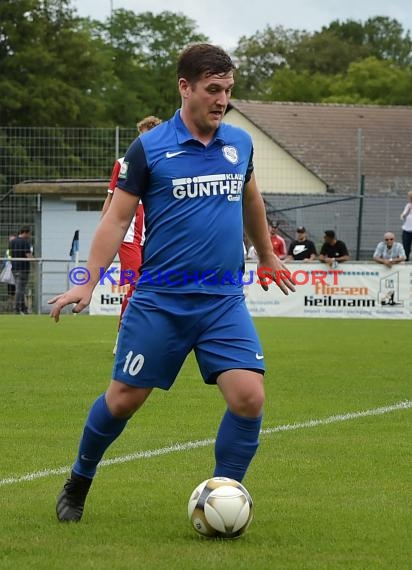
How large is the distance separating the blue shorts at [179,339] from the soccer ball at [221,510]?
0.50 meters

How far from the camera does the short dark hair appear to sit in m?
5.55

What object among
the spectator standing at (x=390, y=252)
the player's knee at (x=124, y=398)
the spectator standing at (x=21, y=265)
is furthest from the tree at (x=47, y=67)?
the player's knee at (x=124, y=398)

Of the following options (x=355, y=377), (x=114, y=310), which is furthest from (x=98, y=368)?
(x=114, y=310)

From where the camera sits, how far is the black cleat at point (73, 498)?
5.89 meters

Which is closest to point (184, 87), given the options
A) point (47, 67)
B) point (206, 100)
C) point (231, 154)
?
point (206, 100)

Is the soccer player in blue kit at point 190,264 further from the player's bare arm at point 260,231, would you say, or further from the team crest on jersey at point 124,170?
the player's bare arm at point 260,231

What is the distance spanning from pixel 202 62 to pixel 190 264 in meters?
0.90

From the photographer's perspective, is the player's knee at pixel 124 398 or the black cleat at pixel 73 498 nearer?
the player's knee at pixel 124 398

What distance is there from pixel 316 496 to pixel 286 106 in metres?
50.0

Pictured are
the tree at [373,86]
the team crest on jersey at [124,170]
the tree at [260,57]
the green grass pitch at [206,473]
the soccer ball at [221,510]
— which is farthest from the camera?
the tree at [260,57]

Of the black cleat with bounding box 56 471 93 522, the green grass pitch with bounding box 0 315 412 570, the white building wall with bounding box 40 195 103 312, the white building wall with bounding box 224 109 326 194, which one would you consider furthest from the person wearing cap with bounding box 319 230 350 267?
the black cleat with bounding box 56 471 93 522

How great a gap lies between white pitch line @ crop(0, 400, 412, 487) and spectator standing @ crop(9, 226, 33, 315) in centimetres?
1767

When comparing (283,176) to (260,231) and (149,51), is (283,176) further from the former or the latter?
(149,51)

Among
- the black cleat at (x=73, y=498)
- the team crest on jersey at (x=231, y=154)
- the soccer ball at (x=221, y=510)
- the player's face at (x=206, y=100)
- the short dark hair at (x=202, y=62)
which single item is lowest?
the black cleat at (x=73, y=498)
